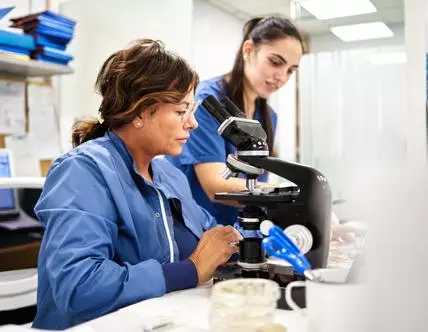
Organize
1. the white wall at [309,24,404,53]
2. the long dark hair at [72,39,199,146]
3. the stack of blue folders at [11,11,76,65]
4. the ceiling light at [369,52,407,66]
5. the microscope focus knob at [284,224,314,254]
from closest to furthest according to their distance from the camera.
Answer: the microscope focus knob at [284,224,314,254] < the long dark hair at [72,39,199,146] < the ceiling light at [369,52,407,66] < the white wall at [309,24,404,53] < the stack of blue folders at [11,11,76,65]

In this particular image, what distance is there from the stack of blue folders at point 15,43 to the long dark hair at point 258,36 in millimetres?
1105

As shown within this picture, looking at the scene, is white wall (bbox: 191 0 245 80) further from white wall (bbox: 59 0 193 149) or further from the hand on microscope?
the hand on microscope

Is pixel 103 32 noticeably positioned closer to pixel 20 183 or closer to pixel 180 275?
pixel 20 183

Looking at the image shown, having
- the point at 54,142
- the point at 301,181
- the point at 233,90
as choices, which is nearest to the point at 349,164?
the point at 301,181

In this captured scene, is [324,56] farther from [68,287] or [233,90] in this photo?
[68,287]

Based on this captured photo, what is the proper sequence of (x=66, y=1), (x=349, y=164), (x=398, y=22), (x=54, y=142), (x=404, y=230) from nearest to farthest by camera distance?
(x=404, y=230)
(x=349, y=164)
(x=398, y=22)
(x=54, y=142)
(x=66, y=1)

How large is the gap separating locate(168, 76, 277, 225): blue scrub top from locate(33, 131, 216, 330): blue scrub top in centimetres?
34

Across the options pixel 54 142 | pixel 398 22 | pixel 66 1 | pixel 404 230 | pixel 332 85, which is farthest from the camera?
pixel 66 1

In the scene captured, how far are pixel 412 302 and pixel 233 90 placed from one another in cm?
126

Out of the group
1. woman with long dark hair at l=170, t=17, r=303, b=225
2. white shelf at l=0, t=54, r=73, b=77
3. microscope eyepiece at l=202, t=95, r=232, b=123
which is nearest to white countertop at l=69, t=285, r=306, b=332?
microscope eyepiece at l=202, t=95, r=232, b=123

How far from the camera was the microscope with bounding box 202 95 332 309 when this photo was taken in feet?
2.89

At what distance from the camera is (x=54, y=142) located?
2658 millimetres

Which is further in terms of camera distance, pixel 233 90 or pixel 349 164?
pixel 233 90

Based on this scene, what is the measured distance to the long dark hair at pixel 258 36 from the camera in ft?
5.41
